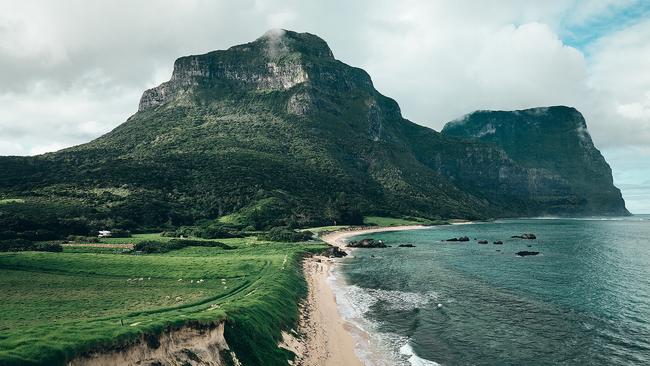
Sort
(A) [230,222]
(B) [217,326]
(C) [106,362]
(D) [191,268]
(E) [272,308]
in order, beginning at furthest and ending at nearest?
(A) [230,222]
(D) [191,268]
(E) [272,308]
(B) [217,326]
(C) [106,362]

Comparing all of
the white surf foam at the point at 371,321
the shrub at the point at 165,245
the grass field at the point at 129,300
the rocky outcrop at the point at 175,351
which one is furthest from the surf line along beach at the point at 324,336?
the shrub at the point at 165,245

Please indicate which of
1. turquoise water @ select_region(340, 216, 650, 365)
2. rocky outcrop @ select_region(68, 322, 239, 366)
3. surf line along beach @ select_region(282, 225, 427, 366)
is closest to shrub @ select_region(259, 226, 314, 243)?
turquoise water @ select_region(340, 216, 650, 365)

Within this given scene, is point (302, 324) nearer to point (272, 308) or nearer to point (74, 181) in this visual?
point (272, 308)

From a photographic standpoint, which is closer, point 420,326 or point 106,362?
point 106,362

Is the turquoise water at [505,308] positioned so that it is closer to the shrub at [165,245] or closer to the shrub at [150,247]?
the shrub at [165,245]

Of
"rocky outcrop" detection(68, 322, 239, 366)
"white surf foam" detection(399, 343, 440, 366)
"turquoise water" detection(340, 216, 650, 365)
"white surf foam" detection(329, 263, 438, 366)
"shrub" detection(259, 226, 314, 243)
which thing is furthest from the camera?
"shrub" detection(259, 226, 314, 243)

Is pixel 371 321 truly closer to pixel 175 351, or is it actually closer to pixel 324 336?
pixel 324 336

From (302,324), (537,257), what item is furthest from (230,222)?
(302,324)

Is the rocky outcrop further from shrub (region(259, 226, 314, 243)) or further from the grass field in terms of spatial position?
shrub (region(259, 226, 314, 243))
